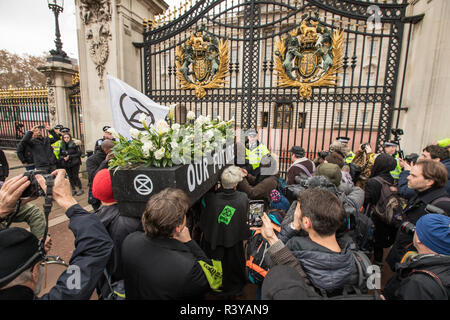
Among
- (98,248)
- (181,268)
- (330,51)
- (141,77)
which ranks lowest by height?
(181,268)

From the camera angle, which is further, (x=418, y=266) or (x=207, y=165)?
(x=207, y=165)

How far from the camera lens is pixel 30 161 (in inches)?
217

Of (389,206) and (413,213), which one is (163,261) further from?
(389,206)

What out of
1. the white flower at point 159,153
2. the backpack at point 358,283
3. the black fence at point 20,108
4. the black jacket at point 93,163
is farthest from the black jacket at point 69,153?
the backpack at point 358,283

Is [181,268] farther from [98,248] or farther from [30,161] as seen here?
[30,161]

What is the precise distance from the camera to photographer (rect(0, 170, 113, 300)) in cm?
105

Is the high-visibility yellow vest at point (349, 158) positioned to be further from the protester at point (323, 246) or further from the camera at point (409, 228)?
the protester at point (323, 246)

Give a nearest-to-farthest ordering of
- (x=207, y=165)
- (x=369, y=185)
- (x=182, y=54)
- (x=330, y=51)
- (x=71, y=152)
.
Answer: (x=207, y=165)
(x=369, y=185)
(x=330, y=51)
(x=71, y=152)
(x=182, y=54)

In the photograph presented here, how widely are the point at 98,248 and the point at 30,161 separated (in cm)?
601

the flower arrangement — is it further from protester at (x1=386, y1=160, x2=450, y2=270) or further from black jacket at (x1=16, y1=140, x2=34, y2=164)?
black jacket at (x1=16, y1=140, x2=34, y2=164)

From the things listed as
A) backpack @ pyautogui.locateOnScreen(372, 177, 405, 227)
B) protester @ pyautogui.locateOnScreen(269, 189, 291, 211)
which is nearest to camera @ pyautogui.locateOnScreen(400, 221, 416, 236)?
backpack @ pyautogui.locateOnScreen(372, 177, 405, 227)

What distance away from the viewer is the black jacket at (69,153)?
5.90 m

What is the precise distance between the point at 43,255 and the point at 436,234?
2.41 m
